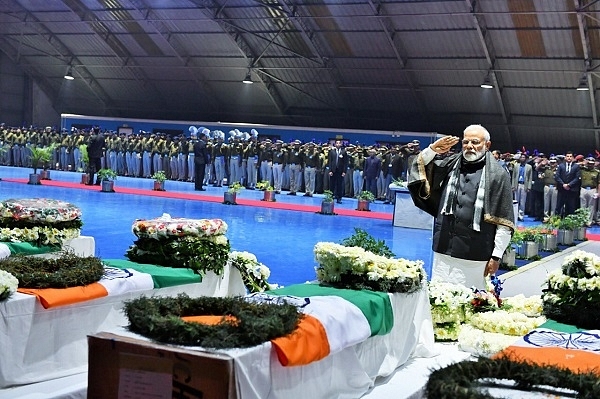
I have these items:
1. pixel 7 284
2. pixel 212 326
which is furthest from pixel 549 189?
pixel 212 326

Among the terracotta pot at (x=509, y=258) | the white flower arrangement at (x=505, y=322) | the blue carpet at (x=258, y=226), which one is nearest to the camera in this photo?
the white flower arrangement at (x=505, y=322)

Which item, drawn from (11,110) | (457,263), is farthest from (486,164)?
(11,110)

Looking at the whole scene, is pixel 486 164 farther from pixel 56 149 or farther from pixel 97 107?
pixel 97 107

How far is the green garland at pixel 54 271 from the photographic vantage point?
4758 millimetres

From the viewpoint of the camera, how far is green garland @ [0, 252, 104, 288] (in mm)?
4758

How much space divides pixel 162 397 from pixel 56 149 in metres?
31.8

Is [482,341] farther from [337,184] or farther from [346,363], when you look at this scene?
[337,184]

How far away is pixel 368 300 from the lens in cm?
456

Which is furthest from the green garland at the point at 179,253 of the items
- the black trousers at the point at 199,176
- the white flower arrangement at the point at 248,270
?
the black trousers at the point at 199,176

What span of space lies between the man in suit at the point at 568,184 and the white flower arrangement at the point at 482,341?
1773cm

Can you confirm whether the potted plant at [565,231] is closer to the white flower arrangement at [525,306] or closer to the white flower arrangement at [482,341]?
the white flower arrangement at [525,306]

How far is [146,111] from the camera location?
39875mm

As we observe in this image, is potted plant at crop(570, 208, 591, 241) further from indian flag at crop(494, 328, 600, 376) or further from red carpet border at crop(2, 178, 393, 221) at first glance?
indian flag at crop(494, 328, 600, 376)

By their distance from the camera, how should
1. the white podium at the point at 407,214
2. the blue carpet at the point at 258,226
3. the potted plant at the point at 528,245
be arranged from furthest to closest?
the white podium at the point at 407,214 → the potted plant at the point at 528,245 → the blue carpet at the point at 258,226
